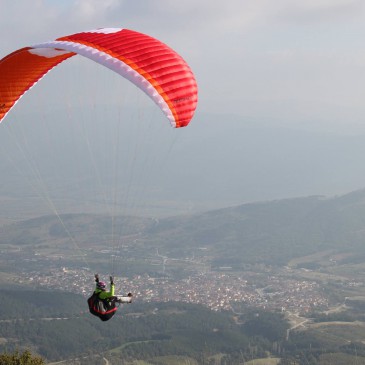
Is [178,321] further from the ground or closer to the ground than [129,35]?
closer to the ground

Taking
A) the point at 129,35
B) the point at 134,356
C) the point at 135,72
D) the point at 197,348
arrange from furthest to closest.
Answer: the point at 197,348 → the point at 134,356 → the point at 129,35 → the point at 135,72

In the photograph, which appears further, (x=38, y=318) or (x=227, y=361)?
(x=38, y=318)

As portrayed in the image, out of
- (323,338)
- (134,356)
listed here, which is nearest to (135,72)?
(134,356)

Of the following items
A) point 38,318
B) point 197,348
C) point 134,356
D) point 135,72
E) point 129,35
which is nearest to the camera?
point 135,72

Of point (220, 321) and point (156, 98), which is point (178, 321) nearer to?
point (220, 321)

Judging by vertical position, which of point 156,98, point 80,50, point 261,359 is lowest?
point 261,359

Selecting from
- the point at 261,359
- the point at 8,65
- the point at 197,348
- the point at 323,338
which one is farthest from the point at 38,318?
the point at 8,65
